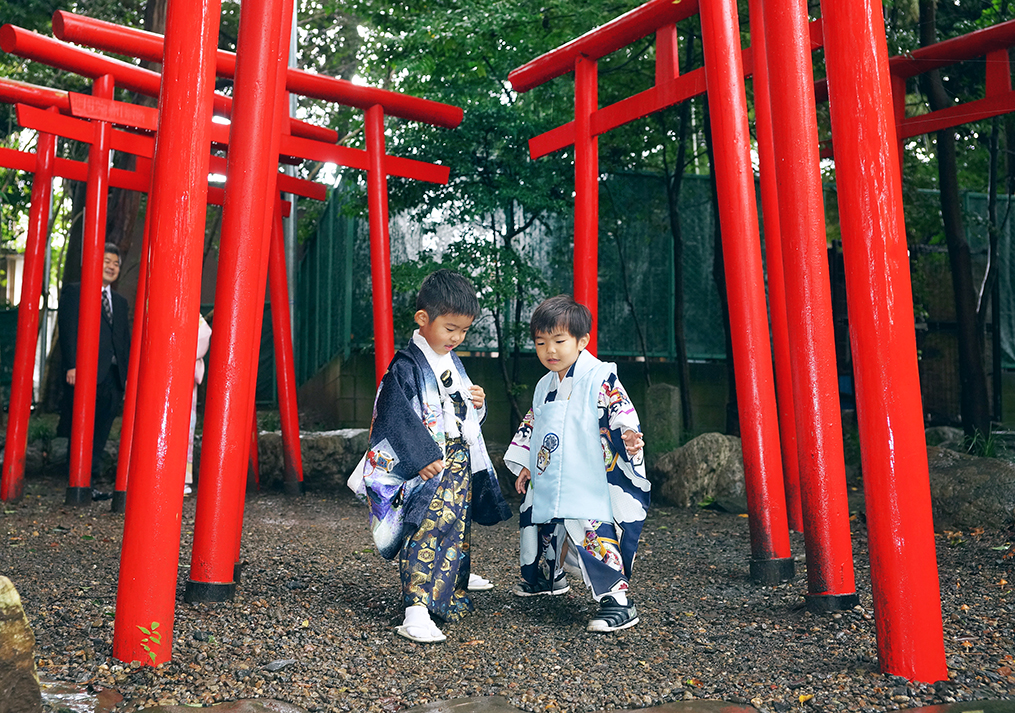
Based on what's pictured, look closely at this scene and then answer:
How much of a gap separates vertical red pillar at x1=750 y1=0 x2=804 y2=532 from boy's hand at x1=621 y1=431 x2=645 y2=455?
1.14 meters

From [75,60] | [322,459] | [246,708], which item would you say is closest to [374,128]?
[75,60]

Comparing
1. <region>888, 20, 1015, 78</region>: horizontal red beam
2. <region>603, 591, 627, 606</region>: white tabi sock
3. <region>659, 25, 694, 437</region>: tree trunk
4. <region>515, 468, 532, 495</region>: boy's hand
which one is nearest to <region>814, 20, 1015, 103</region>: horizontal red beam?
<region>888, 20, 1015, 78</region>: horizontal red beam

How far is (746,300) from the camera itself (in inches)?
159

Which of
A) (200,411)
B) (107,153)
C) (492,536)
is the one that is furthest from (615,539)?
(200,411)

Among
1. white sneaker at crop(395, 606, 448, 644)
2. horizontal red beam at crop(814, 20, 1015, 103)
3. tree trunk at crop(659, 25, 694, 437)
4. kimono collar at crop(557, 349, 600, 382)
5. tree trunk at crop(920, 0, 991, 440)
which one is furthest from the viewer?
tree trunk at crop(659, 25, 694, 437)

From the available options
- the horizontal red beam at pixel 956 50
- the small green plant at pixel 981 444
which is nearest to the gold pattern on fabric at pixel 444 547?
the horizontal red beam at pixel 956 50

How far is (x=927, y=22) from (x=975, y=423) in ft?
11.1

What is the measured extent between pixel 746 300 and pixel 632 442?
1.12 meters

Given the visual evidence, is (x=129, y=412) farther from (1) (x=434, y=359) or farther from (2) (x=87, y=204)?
(1) (x=434, y=359)

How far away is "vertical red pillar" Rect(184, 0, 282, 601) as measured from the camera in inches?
130

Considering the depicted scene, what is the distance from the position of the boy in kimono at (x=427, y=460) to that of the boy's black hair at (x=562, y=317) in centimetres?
30

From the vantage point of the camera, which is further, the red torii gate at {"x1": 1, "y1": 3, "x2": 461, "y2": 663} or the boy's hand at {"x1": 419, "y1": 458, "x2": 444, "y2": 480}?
the boy's hand at {"x1": 419, "y1": 458, "x2": 444, "y2": 480}

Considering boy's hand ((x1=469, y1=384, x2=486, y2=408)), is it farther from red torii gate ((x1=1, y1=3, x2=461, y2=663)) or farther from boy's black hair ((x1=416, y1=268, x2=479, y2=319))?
red torii gate ((x1=1, y1=3, x2=461, y2=663))

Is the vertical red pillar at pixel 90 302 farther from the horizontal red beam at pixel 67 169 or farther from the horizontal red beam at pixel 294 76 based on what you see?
the horizontal red beam at pixel 294 76
